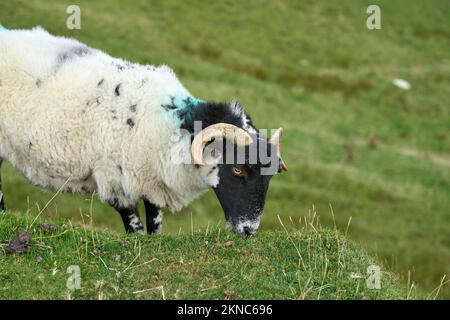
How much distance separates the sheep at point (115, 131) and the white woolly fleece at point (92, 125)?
0.06 feet

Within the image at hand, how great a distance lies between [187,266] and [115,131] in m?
3.67

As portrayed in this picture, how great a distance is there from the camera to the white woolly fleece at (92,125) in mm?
12375

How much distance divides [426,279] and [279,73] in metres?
26.6

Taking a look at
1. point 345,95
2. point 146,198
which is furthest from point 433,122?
point 146,198

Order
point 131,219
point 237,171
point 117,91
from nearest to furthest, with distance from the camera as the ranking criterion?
point 237,171, point 117,91, point 131,219

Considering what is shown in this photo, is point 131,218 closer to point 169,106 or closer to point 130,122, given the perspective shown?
point 130,122

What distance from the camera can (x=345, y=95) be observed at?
51.3 meters

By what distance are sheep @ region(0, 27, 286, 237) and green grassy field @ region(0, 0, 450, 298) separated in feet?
35.3

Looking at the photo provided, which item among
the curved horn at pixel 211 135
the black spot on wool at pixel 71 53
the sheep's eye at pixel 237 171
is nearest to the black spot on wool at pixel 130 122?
the curved horn at pixel 211 135

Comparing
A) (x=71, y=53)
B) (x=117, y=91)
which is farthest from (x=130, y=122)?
(x=71, y=53)

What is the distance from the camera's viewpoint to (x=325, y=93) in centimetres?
5075

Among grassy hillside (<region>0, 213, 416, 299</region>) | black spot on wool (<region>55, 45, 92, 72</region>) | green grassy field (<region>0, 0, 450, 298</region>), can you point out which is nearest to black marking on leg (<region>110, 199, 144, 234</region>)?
grassy hillside (<region>0, 213, 416, 299</region>)

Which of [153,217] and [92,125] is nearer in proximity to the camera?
[92,125]
